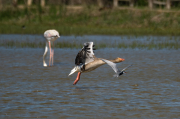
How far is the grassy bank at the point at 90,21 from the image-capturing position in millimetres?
33031

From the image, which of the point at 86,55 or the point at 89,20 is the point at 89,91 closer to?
the point at 86,55

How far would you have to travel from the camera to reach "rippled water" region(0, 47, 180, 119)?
872cm

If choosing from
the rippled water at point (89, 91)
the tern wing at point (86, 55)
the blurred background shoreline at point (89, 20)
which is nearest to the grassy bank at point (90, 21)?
the blurred background shoreline at point (89, 20)

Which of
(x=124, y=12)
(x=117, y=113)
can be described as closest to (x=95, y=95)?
(x=117, y=113)

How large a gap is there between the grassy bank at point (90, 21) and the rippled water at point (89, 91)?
1510cm

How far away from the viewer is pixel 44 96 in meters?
10.3

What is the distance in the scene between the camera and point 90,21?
39.0m

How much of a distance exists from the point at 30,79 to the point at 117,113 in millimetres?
4860

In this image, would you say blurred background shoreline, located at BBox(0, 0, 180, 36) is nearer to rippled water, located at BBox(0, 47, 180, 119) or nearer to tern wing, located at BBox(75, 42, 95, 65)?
rippled water, located at BBox(0, 47, 180, 119)

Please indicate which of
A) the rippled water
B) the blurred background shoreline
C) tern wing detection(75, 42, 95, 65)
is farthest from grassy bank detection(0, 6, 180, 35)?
tern wing detection(75, 42, 95, 65)

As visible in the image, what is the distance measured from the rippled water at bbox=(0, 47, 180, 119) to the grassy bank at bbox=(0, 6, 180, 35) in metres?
15.1

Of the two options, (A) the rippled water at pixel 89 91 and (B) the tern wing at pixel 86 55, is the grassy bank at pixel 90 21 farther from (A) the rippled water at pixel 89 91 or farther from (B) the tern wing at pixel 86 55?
(B) the tern wing at pixel 86 55

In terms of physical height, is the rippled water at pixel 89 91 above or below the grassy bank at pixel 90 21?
above

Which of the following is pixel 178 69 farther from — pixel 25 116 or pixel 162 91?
pixel 25 116
